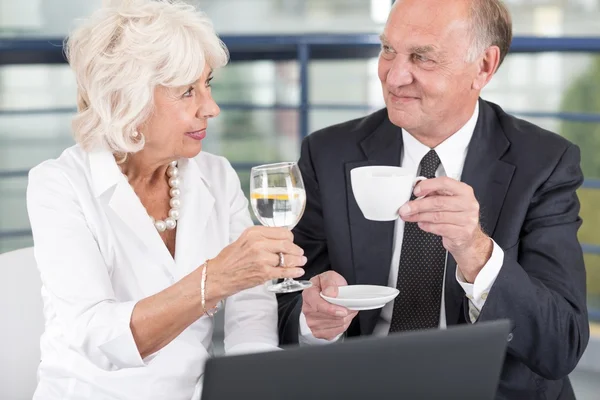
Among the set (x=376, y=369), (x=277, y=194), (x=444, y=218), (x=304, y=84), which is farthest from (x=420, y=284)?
(x=304, y=84)

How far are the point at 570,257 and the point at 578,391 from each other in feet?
5.64

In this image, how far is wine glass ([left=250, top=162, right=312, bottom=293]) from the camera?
1.46 m

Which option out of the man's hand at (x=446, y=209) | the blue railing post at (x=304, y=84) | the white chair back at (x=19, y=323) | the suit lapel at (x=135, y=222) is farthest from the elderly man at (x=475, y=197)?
the blue railing post at (x=304, y=84)

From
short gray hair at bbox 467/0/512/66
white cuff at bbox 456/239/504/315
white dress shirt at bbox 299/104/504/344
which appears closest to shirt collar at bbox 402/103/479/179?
white dress shirt at bbox 299/104/504/344

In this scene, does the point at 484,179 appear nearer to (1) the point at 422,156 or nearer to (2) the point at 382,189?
(1) the point at 422,156

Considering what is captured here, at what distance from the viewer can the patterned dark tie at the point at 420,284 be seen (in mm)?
1889

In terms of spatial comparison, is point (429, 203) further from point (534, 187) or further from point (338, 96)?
point (338, 96)

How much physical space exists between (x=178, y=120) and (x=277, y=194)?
381mm

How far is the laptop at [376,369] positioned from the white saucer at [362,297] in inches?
18.6

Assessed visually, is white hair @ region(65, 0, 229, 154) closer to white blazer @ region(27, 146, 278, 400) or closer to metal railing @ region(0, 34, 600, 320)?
white blazer @ region(27, 146, 278, 400)

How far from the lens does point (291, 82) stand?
4.95 meters

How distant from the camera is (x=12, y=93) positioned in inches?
328

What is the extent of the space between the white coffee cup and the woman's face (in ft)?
1.36

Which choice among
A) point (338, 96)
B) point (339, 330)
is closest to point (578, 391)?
point (339, 330)
